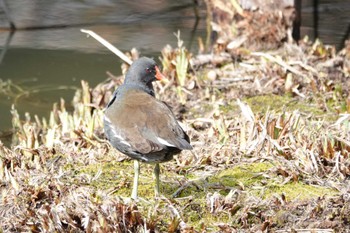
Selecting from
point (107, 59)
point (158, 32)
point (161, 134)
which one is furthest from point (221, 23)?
point (161, 134)

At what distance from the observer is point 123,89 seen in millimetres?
4879

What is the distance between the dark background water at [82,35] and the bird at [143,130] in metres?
3.74

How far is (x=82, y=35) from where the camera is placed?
36.2 ft

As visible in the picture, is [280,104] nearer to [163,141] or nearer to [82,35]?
[163,141]

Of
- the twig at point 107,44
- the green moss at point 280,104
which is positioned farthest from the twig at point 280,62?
the twig at point 107,44

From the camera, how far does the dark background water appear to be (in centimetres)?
943

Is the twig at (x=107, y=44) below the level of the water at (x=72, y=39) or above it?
above

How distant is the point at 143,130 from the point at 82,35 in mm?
6843

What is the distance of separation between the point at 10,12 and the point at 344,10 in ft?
15.4

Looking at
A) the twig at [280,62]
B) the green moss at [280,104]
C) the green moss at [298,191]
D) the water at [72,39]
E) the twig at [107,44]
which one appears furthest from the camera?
the water at [72,39]

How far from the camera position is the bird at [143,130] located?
426cm

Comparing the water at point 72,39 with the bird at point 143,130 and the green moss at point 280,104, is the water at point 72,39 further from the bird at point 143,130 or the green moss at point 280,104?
the bird at point 143,130

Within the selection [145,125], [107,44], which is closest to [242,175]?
[145,125]

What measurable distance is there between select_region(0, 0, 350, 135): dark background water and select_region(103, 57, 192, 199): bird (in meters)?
3.74
